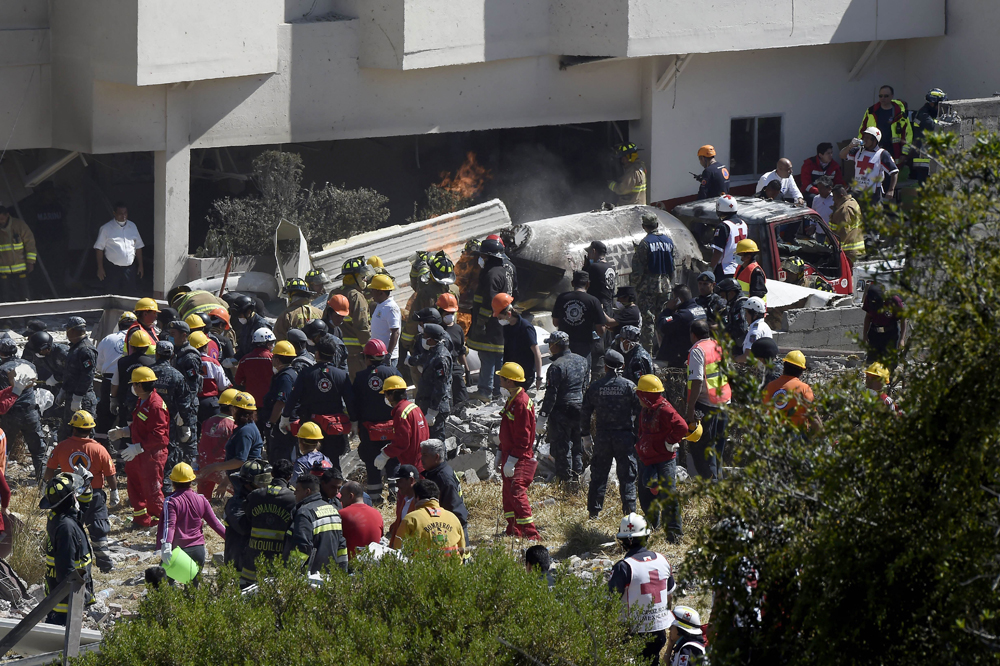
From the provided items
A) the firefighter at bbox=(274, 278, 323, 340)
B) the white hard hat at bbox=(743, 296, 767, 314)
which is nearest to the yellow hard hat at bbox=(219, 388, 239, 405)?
the firefighter at bbox=(274, 278, 323, 340)

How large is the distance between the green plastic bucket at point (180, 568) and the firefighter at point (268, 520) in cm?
38

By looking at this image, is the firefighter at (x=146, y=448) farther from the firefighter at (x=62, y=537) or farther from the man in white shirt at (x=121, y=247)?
the man in white shirt at (x=121, y=247)

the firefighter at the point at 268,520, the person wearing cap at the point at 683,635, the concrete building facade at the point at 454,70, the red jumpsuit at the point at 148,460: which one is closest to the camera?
the person wearing cap at the point at 683,635

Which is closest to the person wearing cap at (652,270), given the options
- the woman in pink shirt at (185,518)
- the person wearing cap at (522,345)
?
the person wearing cap at (522,345)

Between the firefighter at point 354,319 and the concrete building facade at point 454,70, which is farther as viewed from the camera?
the concrete building facade at point 454,70

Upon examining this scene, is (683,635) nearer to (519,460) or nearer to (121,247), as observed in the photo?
(519,460)

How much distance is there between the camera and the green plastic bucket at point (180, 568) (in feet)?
27.0

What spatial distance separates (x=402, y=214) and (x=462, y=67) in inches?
116

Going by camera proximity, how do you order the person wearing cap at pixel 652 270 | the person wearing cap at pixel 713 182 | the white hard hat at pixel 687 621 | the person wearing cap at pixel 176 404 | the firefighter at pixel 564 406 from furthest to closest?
1. the person wearing cap at pixel 713 182
2. the person wearing cap at pixel 652 270
3. the firefighter at pixel 564 406
4. the person wearing cap at pixel 176 404
5. the white hard hat at pixel 687 621

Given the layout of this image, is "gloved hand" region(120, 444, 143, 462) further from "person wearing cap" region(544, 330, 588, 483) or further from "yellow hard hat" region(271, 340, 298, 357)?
"person wearing cap" region(544, 330, 588, 483)

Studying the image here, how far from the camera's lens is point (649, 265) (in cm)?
1377

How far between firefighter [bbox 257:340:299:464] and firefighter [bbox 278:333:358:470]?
4.5 inches

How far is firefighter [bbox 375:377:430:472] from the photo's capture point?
10.1m

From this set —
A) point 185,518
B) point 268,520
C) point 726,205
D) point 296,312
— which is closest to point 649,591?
point 268,520
